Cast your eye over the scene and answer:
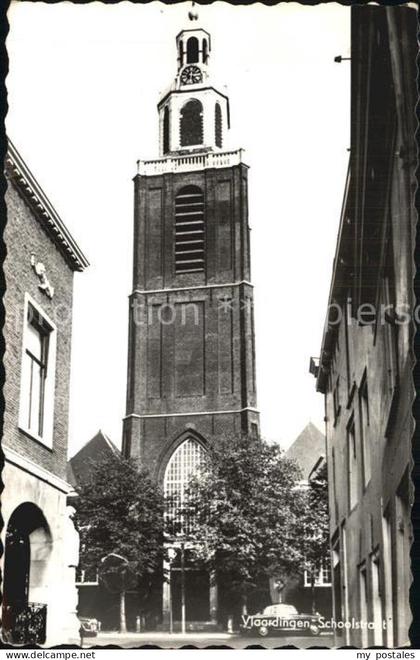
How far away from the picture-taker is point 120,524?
35.9 ft

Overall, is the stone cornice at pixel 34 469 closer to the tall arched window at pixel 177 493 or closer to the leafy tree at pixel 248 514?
the tall arched window at pixel 177 493

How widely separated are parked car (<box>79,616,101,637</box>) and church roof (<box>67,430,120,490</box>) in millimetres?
2468

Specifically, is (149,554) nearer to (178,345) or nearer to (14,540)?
(14,540)

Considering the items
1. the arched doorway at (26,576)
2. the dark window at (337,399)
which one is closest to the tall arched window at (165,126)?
the dark window at (337,399)

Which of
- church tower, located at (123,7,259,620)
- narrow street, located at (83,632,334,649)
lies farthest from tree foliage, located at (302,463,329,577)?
narrow street, located at (83,632,334,649)

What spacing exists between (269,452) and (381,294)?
4.47 m

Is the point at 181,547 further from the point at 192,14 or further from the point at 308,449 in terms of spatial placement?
the point at 192,14

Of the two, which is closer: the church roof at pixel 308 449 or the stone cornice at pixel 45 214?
the stone cornice at pixel 45 214

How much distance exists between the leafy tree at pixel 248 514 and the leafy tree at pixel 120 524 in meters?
0.64

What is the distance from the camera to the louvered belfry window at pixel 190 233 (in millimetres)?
15453

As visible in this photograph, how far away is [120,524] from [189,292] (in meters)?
3.66

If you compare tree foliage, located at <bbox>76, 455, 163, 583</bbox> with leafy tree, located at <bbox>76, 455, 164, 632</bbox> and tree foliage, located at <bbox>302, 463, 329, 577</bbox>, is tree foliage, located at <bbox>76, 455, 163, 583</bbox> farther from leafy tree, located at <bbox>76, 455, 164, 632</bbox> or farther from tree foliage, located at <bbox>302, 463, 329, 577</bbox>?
tree foliage, located at <bbox>302, 463, 329, 577</bbox>

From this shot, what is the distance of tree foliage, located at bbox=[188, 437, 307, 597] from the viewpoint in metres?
11.7

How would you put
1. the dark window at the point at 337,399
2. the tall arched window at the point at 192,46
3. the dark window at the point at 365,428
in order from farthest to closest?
the dark window at the point at 337,399 < the dark window at the point at 365,428 < the tall arched window at the point at 192,46
